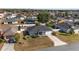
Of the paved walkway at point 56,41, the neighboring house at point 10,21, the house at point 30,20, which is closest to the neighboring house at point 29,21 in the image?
the house at point 30,20

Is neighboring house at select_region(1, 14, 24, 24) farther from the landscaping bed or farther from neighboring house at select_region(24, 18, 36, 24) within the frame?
the landscaping bed

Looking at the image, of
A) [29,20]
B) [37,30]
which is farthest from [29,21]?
[37,30]

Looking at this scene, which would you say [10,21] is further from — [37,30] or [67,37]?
[67,37]

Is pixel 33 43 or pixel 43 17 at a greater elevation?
pixel 43 17

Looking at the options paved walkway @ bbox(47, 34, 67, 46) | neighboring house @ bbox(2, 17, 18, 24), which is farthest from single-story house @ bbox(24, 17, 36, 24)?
paved walkway @ bbox(47, 34, 67, 46)

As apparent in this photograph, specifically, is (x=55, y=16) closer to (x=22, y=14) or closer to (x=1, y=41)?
(x=22, y=14)

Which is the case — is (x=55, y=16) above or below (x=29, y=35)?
above
